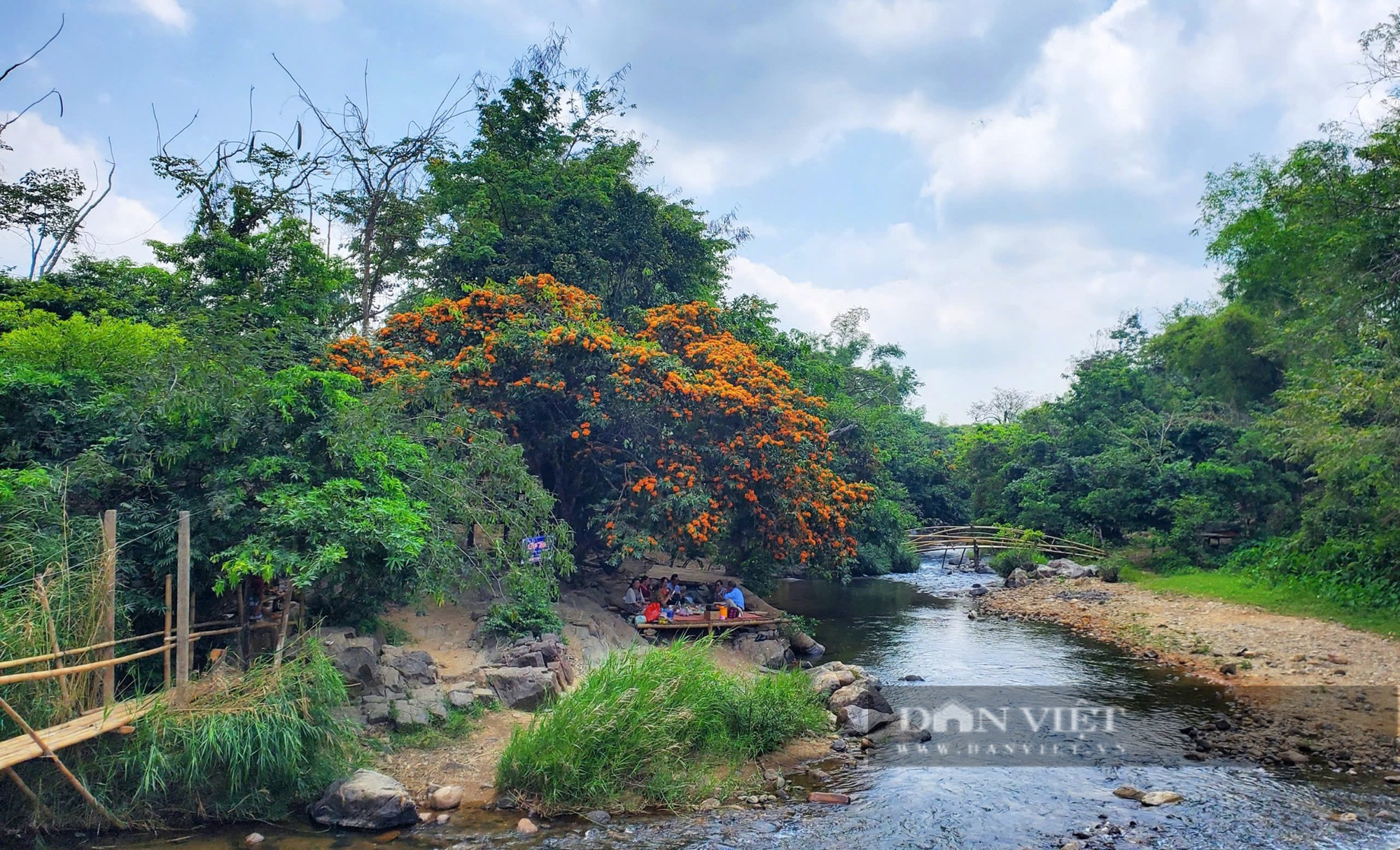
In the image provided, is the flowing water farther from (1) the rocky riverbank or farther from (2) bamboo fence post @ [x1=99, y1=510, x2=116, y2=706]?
(2) bamboo fence post @ [x1=99, y1=510, x2=116, y2=706]

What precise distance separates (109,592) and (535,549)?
5.31 metres

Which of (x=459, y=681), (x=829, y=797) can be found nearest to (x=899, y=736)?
(x=829, y=797)

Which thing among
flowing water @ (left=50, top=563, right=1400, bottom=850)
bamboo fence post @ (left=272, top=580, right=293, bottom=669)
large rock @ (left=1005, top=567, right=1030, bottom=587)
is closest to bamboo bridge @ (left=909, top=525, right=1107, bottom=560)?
large rock @ (left=1005, top=567, right=1030, bottom=587)

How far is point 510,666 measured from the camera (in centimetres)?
1103

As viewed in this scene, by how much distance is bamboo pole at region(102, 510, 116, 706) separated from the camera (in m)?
7.25

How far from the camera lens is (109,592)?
24.3 ft

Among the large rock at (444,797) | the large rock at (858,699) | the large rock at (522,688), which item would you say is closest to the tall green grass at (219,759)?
the large rock at (444,797)

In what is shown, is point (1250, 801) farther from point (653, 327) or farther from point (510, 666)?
point (653, 327)

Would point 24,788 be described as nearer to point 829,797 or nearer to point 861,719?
point 829,797

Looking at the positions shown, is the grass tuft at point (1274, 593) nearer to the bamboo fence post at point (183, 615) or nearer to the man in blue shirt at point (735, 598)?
the man in blue shirt at point (735, 598)

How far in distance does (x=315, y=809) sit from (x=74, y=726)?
7.01 ft

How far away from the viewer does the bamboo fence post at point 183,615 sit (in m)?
7.38

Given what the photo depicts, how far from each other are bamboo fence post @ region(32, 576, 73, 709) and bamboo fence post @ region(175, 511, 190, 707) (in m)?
0.80

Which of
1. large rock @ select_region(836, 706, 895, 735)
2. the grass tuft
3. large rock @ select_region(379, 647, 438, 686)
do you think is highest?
large rock @ select_region(379, 647, 438, 686)
